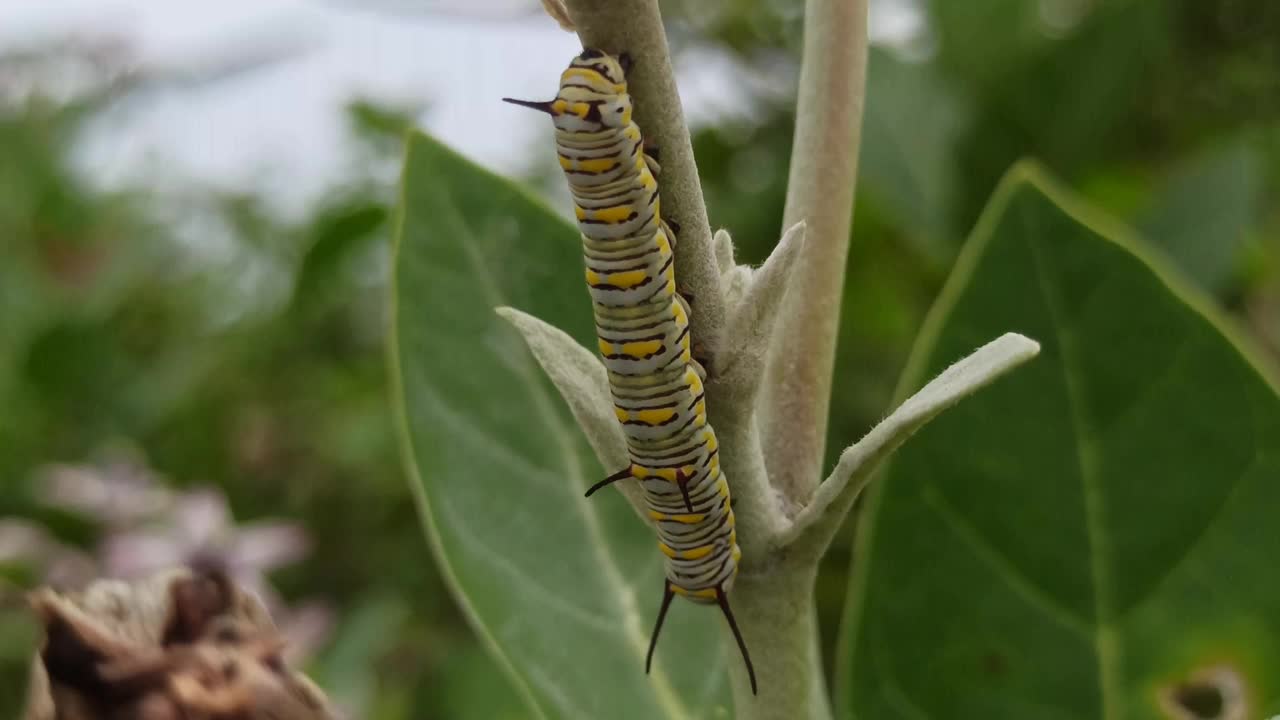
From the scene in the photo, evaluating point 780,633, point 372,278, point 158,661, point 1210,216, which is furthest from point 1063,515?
point 372,278

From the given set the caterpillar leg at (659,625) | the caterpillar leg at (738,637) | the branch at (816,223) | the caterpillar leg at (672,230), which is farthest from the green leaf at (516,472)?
the caterpillar leg at (672,230)

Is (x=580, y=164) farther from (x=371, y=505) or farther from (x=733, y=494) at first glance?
(x=371, y=505)

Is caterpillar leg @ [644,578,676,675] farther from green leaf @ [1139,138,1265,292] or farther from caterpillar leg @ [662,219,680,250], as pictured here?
green leaf @ [1139,138,1265,292]

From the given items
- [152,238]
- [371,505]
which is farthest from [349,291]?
[152,238]

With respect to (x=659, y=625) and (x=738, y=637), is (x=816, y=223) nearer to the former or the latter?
(x=738, y=637)

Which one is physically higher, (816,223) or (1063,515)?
(816,223)

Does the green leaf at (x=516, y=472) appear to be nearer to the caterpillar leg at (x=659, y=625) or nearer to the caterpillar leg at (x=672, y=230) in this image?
the caterpillar leg at (x=659, y=625)
